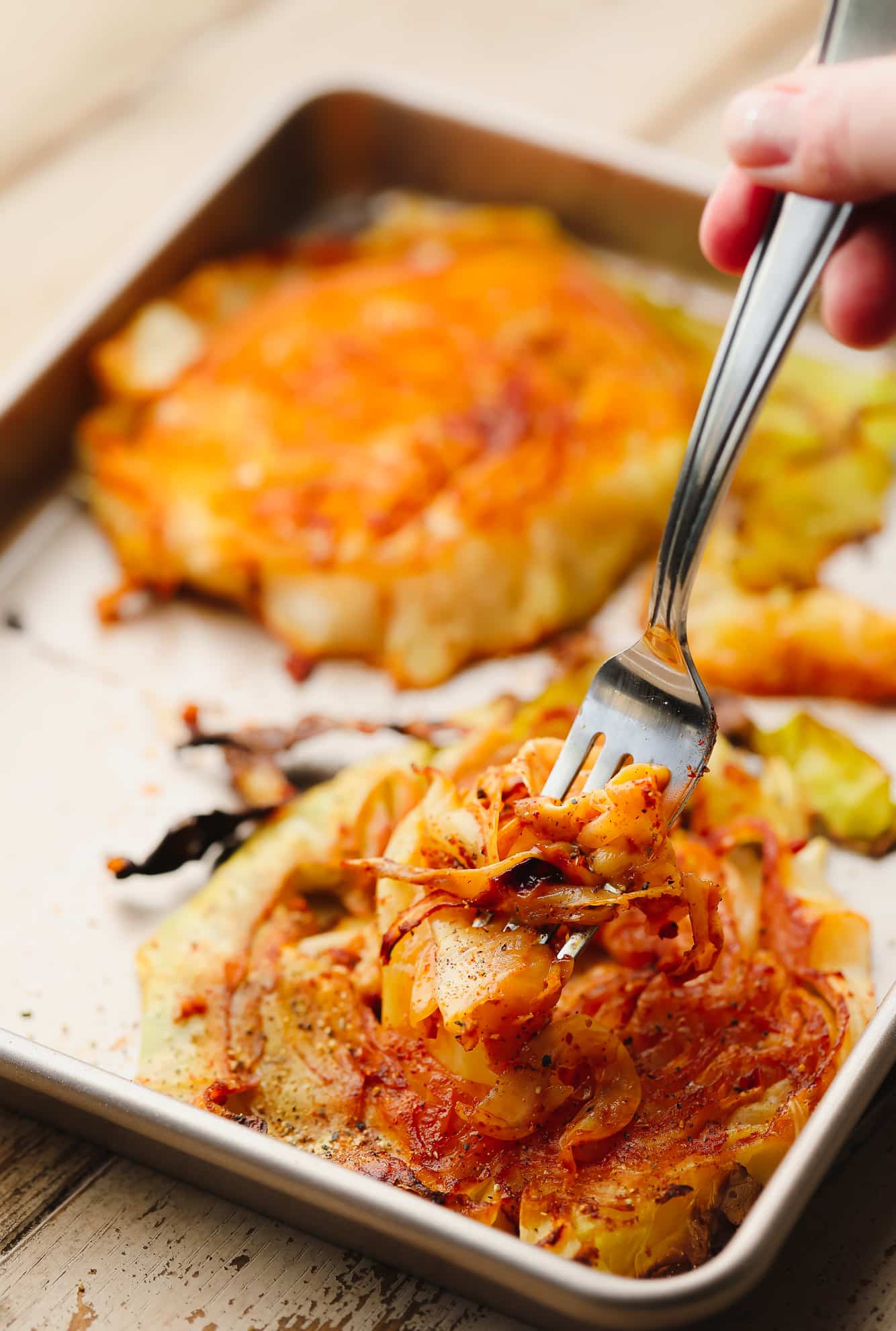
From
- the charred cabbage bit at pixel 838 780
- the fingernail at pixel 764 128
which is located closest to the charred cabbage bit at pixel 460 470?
the charred cabbage bit at pixel 838 780

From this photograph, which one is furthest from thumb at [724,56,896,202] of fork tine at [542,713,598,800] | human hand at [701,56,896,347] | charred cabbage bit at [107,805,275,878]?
charred cabbage bit at [107,805,275,878]

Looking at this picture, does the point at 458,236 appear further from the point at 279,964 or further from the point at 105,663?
the point at 279,964

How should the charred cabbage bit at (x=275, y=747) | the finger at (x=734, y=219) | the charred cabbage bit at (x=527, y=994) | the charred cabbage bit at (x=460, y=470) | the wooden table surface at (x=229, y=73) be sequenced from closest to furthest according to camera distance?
the charred cabbage bit at (x=527, y=994) < the finger at (x=734, y=219) < the charred cabbage bit at (x=275, y=747) < the charred cabbage bit at (x=460, y=470) < the wooden table surface at (x=229, y=73)

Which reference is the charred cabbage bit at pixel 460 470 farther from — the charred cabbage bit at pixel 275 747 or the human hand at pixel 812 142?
the human hand at pixel 812 142

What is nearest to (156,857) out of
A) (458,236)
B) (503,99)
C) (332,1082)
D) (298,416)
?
(332,1082)

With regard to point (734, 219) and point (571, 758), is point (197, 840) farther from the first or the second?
point (734, 219)

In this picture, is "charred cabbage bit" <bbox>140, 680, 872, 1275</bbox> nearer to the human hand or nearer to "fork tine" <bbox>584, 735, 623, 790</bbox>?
"fork tine" <bbox>584, 735, 623, 790</bbox>
